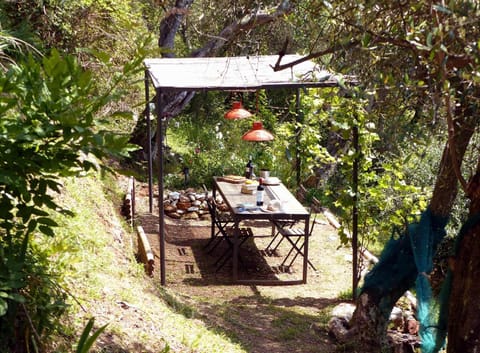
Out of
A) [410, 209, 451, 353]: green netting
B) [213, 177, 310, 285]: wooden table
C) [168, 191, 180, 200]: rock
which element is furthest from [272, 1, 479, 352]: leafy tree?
[168, 191, 180, 200]: rock

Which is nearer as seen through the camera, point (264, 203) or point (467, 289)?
point (467, 289)

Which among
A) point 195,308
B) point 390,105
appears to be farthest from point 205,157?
point 390,105

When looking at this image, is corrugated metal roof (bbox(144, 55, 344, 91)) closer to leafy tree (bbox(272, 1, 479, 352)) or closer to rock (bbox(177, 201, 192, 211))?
leafy tree (bbox(272, 1, 479, 352))

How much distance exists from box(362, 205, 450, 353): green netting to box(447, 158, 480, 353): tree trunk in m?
0.52

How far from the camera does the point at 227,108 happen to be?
16188 mm

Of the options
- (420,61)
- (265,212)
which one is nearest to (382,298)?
(265,212)

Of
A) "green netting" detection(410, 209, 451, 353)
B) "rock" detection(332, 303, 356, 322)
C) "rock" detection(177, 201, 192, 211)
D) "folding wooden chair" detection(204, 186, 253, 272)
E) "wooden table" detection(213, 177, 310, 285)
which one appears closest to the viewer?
"green netting" detection(410, 209, 451, 353)

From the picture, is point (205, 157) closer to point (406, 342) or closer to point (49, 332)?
point (406, 342)

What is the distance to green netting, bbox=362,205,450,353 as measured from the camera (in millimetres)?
5566

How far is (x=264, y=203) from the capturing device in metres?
9.21

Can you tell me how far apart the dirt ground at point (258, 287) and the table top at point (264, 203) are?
2.53 feet

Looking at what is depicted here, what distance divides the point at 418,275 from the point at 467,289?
4.92 feet

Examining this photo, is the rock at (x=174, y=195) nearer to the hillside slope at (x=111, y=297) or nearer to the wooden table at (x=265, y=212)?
the wooden table at (x=265, y=212)

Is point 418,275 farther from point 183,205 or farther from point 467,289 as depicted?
point 183,205
